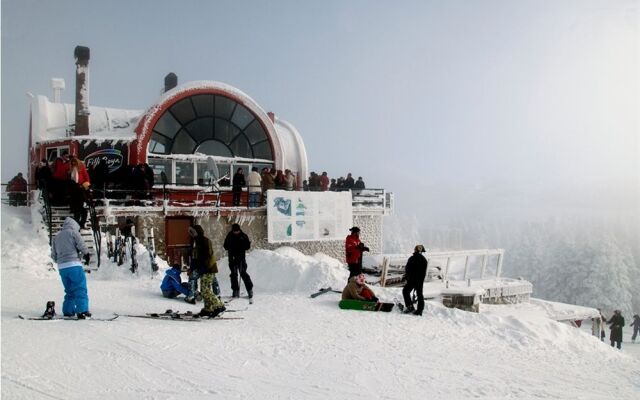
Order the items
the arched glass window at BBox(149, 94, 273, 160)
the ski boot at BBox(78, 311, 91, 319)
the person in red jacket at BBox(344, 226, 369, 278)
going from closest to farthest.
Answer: the ski boot at BBox(78, 311, 91, 319) < the person in red jacket at BBox(344, 226, 369, 278) < the arched glass window at BBox(149, 94, 273, 160)

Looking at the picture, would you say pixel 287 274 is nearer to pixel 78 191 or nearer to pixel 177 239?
pixel 177 239

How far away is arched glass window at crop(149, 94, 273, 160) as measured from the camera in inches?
778

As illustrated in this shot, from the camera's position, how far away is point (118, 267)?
12.3 m

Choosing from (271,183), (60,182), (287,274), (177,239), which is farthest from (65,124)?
(287,274)

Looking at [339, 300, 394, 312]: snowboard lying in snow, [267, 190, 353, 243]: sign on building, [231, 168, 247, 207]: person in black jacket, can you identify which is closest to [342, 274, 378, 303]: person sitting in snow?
[339, 300, 394, 312]: snowboard lying in snow

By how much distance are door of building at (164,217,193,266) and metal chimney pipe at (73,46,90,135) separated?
6.14 metres

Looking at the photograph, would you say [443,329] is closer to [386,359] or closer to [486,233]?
[386,359]

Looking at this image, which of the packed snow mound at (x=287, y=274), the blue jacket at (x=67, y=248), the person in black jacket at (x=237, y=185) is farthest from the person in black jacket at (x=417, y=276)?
the person in black jacket at (x=237, y=185)

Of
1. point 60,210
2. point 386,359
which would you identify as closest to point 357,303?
point 386,359

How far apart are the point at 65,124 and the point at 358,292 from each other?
16386mm

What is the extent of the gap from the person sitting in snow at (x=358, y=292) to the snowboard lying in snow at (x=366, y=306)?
0.56ft

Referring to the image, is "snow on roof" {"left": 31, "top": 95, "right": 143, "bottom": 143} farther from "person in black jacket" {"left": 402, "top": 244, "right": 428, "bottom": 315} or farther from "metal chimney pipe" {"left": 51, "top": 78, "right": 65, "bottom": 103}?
"person in black jacket" {"left": 402, "top": 244, "right": 428, "bottom": 315}

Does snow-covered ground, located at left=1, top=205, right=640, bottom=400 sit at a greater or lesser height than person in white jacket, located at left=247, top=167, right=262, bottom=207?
lesser

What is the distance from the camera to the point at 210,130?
20.5 m
